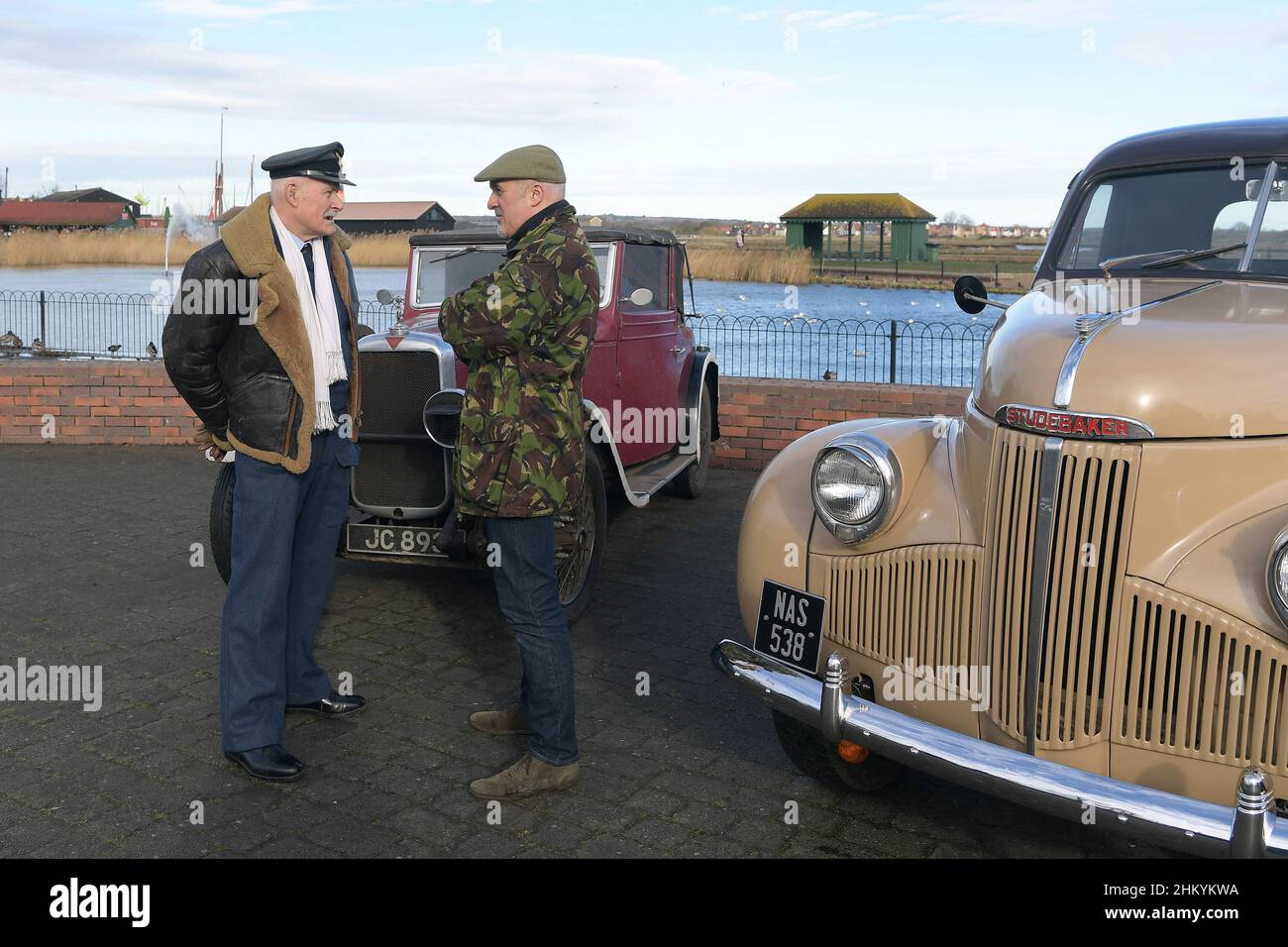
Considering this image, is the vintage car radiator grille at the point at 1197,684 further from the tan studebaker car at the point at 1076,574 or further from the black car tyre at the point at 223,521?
the black car tyre at the point at 223,521

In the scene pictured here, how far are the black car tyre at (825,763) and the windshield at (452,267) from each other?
12.4 ft

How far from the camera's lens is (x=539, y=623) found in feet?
12.1

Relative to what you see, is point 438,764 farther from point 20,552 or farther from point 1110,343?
point 20,552

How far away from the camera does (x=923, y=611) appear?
317cm

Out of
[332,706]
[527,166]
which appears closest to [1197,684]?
[527,166]

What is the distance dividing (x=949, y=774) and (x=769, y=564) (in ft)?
3.09

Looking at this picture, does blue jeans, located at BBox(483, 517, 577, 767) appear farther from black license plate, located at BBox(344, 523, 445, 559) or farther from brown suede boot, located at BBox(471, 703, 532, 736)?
black license plate, located at BBox(344, 523, 445, 559)

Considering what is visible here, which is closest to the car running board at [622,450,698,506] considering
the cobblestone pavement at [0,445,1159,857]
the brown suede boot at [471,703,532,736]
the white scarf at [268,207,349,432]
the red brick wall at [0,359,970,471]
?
the cobblestone pavement at [0,445,1159,857]

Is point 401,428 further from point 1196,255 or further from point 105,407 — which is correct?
point 105,407

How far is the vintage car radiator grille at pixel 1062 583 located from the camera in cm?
275

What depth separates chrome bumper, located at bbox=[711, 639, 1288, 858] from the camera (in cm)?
238

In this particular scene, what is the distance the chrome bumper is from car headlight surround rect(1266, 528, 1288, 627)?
1.19 ft

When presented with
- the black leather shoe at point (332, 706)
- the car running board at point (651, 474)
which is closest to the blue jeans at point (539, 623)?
the black leather shoe at point (332, 706)
